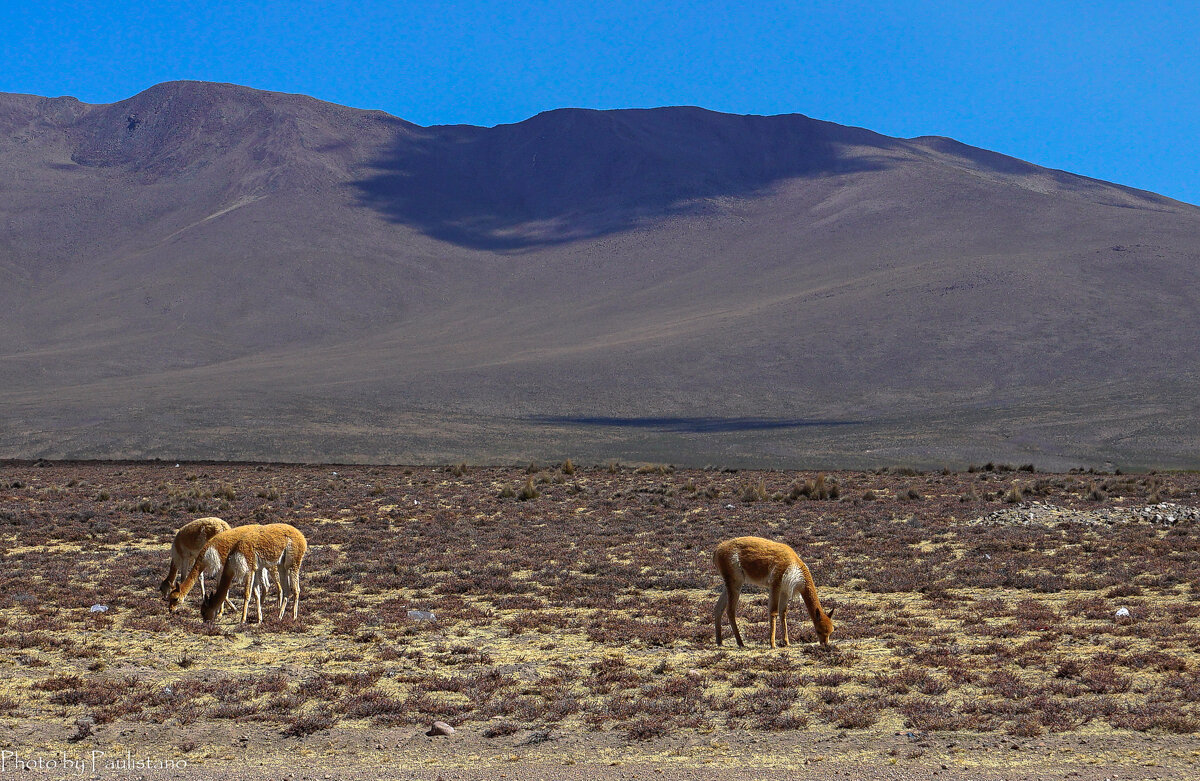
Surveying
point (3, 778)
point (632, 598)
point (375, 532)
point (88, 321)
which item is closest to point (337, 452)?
point (375, 532)

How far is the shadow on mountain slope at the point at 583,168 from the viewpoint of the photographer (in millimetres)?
156625

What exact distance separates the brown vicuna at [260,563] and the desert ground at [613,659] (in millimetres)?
321

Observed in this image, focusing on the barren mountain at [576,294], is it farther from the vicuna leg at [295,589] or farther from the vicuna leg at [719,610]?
the vicuna leg at [719,610]

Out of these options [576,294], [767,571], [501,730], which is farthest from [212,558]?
[576,294]

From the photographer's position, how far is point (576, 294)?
399 feet

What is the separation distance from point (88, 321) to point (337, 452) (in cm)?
7500

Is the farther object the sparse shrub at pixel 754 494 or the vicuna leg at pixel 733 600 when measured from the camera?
the sparse shrub at pixel 754 494

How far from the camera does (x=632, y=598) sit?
47.7 feet

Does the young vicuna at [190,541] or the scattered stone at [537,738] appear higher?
the young vicuna at [190,541]

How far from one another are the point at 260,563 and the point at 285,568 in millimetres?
418

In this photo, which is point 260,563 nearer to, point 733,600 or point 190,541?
point 190,541

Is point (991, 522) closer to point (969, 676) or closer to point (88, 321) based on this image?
point (969, 676)

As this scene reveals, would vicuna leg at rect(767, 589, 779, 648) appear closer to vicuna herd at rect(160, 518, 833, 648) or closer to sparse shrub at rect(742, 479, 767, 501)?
vicuna herd at rect(160, 518, 833, 648)

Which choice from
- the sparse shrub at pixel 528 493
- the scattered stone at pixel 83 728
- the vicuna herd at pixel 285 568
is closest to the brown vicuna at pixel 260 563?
the vicuna herd at pixel 285 568
